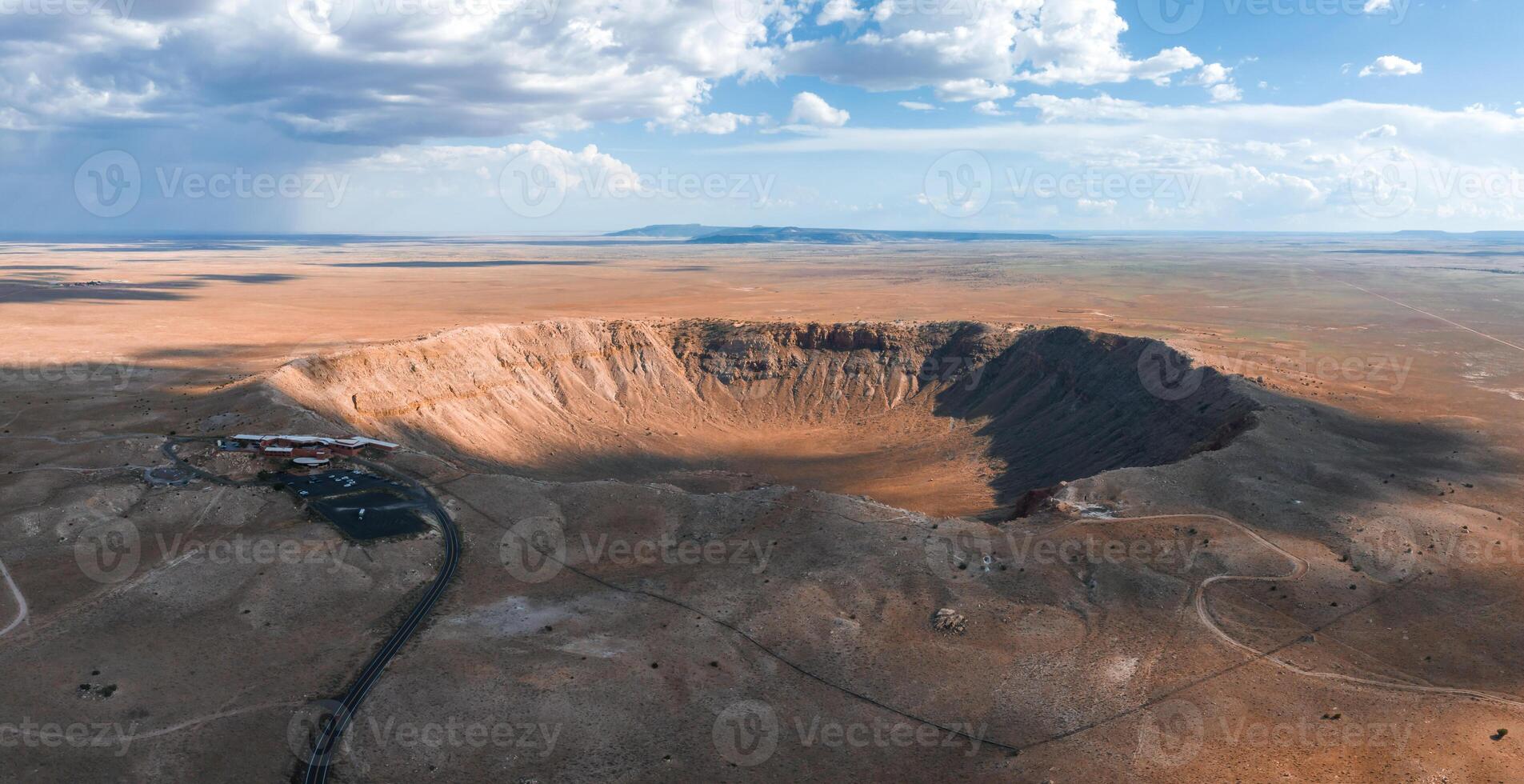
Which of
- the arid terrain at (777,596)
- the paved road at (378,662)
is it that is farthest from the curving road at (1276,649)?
the paved road at (378,662)

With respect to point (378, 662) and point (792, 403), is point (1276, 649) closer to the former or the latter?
point (378, 662)

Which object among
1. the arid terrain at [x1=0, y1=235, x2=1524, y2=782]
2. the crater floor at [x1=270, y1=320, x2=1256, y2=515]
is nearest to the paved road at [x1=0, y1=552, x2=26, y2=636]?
the arid terrain at [x1=0, y1=235, x2=1524, y2=782]

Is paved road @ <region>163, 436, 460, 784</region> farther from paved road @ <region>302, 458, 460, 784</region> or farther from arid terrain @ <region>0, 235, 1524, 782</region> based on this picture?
arid terrain @ <region>0, 235, 1524, 782</region>

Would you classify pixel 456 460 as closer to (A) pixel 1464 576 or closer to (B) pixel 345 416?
(B) pixel 345 416

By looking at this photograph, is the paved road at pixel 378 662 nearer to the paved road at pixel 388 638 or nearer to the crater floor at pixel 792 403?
the paved road at pixel 388 638

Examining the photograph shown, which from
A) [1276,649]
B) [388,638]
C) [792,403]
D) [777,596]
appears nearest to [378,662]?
[388,638]

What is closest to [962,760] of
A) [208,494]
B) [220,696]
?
[220,696]

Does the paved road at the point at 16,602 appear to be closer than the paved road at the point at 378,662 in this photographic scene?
No

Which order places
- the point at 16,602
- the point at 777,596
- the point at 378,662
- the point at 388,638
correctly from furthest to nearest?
1. the point at 777,596
2. the point at 16,602
3. the point at 388,638
4. the point at 378,662
